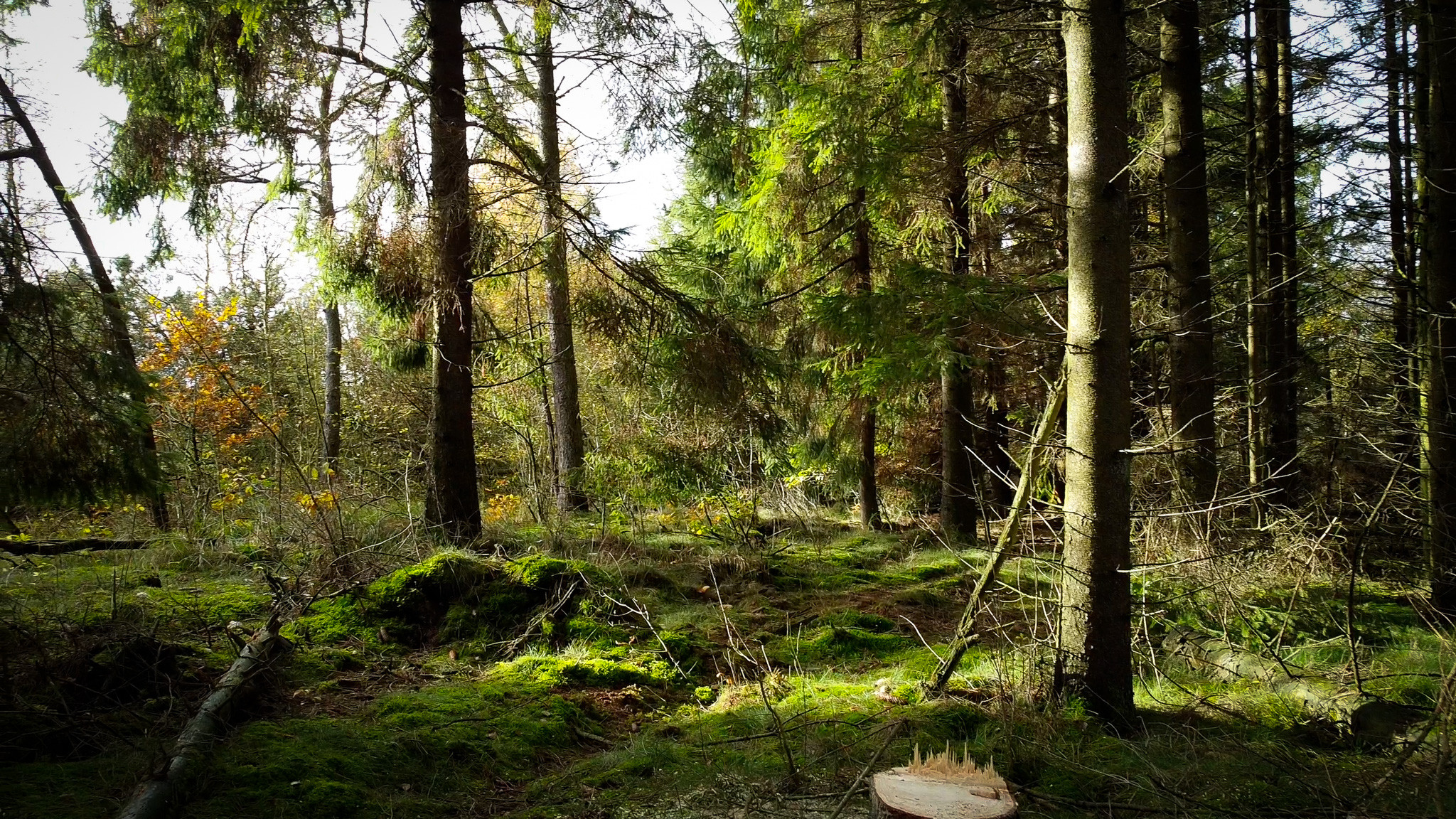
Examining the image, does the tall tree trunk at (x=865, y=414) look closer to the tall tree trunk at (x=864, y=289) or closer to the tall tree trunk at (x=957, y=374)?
the tall tree trunk at (x=864, y=289)

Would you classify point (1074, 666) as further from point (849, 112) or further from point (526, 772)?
point (849, 112)

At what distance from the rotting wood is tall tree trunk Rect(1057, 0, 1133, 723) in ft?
0.71

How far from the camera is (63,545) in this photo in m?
6.40

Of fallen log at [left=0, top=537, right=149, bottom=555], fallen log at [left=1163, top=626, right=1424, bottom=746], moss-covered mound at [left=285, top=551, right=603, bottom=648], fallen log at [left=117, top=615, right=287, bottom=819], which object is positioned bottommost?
fallen log at [left=1163, top=626, right=1424, bottom=746]

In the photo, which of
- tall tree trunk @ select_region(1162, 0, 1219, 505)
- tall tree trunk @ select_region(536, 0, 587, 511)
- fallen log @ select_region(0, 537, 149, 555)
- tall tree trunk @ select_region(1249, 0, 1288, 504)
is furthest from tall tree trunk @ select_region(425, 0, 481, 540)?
tall tree trunk @ select_region(1249, 0, 1288, 504)

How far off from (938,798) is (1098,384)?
2.58m

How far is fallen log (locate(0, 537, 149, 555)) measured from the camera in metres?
5.77

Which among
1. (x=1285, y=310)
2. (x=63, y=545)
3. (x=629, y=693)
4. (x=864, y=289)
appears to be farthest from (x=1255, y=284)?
(x=63, y=545)

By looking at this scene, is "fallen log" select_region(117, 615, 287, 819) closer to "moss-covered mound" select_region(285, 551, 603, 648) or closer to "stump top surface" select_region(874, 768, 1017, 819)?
"moss-covered mound" select_region(285, 551, 603, 648)

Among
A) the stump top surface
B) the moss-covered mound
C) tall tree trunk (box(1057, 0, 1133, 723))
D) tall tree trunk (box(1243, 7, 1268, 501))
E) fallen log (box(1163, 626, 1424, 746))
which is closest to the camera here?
the stump top surface

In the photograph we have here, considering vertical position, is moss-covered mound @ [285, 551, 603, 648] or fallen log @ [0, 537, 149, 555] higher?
fallen log @ [0, 537, 149, 555]

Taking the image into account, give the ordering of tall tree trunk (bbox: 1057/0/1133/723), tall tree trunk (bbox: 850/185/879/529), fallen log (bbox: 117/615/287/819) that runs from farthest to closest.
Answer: tall tree trunk (bbox: 850/185/879/529)
tall tree trunk (bbox: 1057/0/1133/723)
fallen log (bbox: 117/615/287/819)

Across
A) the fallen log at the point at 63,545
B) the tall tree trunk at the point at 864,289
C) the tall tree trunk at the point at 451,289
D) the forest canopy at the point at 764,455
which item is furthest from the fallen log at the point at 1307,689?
the fallen log at the point at 63,545

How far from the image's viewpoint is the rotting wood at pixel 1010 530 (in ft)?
15.3
